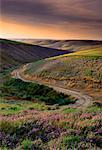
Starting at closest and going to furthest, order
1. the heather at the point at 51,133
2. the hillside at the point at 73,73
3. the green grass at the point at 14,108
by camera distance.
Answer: the heather at the point at 51,133
the green grass at the point at 14,108
the hillside at the point at 73,73

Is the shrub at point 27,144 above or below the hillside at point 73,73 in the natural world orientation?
above

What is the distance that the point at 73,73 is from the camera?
71.6 meters

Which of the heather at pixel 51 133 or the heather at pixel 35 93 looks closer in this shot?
the heather at pixel 51 133

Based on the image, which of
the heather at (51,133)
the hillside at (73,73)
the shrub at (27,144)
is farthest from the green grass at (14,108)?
the hillside at (73,73)

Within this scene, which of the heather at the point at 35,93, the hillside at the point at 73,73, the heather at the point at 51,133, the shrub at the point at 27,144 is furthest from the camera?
the hillside at the point at 73,73

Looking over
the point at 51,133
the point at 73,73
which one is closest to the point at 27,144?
the point at 51,133

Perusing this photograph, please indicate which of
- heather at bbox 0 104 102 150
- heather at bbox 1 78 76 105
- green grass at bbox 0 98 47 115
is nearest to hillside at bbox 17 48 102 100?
heather at bbox 1 78 76 105

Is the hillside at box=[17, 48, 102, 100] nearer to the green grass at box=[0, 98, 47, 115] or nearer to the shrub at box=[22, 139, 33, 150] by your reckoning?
the green grass at box=[0, 98, 47, 115]

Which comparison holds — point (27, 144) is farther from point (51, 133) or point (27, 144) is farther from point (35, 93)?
point (35, 93)

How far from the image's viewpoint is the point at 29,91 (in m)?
57.1

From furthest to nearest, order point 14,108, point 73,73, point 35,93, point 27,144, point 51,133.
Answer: point 73,73, point 35,93, point 14,108, point 51,133, point 27,144

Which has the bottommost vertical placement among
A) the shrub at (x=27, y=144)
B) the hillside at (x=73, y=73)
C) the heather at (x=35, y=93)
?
the heather at (x=35, y=93)

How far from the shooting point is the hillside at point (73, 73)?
63969 mm

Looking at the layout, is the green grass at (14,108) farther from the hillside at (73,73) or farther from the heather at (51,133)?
the hillside at (73,73)
